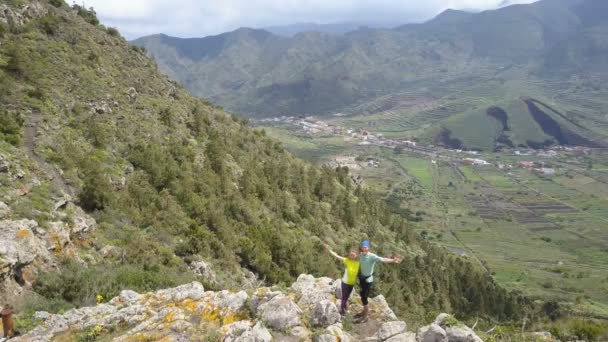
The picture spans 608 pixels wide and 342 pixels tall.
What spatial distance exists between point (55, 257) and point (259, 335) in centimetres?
1401

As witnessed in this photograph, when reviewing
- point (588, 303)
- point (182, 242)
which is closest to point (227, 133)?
point (182, 242)

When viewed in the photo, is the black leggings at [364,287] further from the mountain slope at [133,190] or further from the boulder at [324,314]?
the mountain slope at [133,190]

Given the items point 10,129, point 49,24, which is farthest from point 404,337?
point 49,24

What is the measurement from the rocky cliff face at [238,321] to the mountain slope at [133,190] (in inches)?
105

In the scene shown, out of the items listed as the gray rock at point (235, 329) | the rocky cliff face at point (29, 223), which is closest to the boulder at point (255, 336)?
the gray rock at point (235, 329)

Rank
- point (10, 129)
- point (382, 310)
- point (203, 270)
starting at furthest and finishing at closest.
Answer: point (10, 129)
point (203, 270)
point (382, 310)

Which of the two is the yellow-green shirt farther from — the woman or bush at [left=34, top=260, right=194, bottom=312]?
bush at [left=34, top=260, right=194, bottom=312]

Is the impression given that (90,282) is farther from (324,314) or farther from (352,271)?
(352,271)

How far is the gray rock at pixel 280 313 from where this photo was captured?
Result: 15.2m

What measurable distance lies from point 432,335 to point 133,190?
88.2 feet

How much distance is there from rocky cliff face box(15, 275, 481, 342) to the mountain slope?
2.67 metres

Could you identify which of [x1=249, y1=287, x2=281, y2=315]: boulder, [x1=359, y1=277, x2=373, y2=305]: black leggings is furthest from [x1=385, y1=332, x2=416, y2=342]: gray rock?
[x1=249, y1=287, x2=281, y2=315]: boulder

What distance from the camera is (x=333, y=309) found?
15.7m

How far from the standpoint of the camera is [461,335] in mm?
13797
